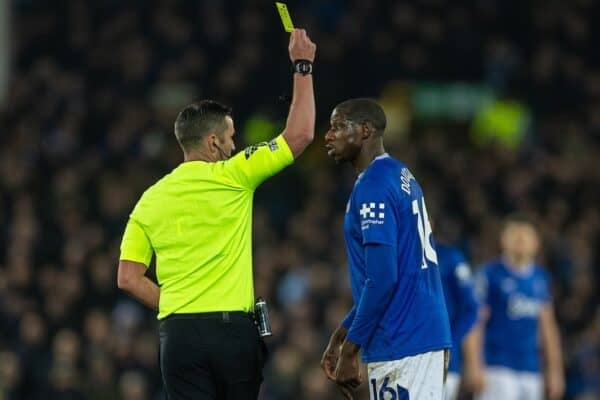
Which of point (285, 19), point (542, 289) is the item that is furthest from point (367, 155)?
point (542, 289)

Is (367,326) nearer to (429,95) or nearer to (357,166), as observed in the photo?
(357,166)

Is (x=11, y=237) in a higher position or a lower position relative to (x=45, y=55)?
lower

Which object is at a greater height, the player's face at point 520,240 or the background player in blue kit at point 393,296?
the player's face at point 520,240

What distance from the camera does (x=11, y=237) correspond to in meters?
14.8

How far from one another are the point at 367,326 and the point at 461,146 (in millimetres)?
12247

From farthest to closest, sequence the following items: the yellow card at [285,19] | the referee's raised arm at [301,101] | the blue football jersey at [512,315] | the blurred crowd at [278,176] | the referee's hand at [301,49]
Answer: the blurred crowd at [278,176] → the blue football jersey at [512,315] → the yellow card at [285,19] → the referee's hand at [301,49] → the referee's raised arm at [301,101]

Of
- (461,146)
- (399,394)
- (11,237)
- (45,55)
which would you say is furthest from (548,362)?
(45,55)

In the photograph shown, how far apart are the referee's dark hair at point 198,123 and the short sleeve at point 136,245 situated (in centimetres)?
44

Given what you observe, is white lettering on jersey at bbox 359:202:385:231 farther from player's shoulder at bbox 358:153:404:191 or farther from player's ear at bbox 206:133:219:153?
player's ear at bbox 206:133:219:153

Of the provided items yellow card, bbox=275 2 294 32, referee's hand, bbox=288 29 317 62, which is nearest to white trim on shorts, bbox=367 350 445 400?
referee's hand, bbox=288 29 317 62

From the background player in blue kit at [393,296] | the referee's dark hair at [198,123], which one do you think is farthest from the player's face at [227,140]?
the background player in blue kit at [393,296]

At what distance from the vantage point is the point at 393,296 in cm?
611

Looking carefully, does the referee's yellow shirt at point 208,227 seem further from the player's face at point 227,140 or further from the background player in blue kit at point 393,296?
the background player in blue kit at point 393,296

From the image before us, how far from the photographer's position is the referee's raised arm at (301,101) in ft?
20.4
